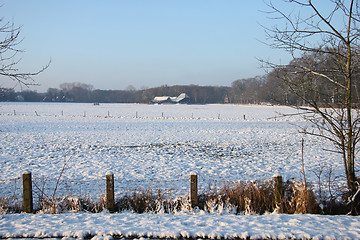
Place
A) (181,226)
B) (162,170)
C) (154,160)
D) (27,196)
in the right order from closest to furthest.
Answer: (181,226)
(27,196)
(162,170)
(154,160)

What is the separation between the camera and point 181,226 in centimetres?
524

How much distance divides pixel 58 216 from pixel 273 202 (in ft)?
17.2

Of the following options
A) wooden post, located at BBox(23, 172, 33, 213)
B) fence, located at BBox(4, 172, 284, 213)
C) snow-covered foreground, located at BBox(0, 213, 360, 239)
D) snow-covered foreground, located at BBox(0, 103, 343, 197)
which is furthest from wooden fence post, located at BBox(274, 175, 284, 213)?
wooden post, located at BBox(23, 172, 33, 213)

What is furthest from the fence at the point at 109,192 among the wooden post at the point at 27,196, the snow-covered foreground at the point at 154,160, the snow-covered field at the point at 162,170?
the snow-covered foreground at the point at 154,160

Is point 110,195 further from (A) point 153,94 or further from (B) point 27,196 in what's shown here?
(A) point 153,94

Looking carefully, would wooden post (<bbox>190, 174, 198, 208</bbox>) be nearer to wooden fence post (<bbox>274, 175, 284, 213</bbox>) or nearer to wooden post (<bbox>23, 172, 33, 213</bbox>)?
wooden fence post (<bbox>274, 175, 284, 213</bbox>)

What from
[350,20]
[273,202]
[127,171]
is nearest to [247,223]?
[273,202]

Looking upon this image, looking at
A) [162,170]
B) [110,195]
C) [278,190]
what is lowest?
[162,170]

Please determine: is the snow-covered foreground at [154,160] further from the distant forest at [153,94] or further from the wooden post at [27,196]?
the distant forest at [153,94]

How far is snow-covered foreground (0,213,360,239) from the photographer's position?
492 centimetres

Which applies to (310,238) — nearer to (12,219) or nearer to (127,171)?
(12,219)

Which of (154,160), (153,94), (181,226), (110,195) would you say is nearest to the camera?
(181,226)

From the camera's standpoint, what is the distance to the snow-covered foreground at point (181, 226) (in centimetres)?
492

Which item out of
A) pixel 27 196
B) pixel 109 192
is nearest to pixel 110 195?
pixel 109 192
